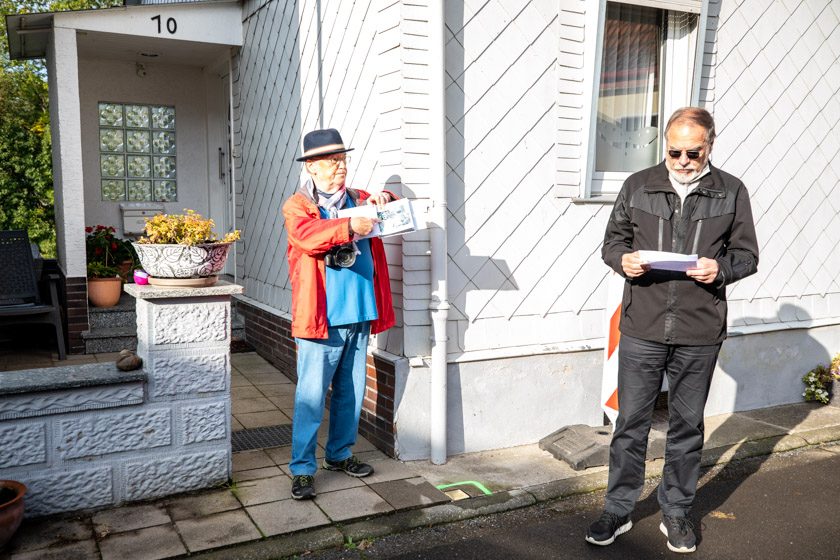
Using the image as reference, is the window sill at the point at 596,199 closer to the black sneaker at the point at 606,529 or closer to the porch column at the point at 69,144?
the black sneaker at the point at 606,529

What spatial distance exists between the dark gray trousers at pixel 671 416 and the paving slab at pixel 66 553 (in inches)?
96.9

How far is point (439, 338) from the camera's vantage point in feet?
14.9

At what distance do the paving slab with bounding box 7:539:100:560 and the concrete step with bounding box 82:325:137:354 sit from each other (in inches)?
138

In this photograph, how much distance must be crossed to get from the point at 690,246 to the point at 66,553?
10.5 ft

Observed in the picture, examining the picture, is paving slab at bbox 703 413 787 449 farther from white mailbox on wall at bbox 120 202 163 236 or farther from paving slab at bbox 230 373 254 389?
white mailbox on wall at bbox 120 202 163 236

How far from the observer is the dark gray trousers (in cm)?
354

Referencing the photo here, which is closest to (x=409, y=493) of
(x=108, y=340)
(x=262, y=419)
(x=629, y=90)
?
(x=262, y=419)

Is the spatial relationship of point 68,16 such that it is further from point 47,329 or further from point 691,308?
point 691,308

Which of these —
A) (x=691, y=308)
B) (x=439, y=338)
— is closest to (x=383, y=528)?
(x=439, y=338)

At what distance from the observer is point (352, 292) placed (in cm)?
406

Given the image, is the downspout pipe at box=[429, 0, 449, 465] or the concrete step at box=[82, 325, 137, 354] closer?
the downspout pipe at box=[429, 0, 449, 465]

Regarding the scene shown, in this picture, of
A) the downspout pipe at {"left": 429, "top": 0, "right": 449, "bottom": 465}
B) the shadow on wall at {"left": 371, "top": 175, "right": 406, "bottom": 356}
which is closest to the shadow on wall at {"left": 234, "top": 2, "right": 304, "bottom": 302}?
the shadow on wall at {"left": 371, "top": 175, "right": 406, "bottom": 356}

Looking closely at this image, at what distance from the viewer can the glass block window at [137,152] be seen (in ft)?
29.0

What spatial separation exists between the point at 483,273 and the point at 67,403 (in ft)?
8.34
